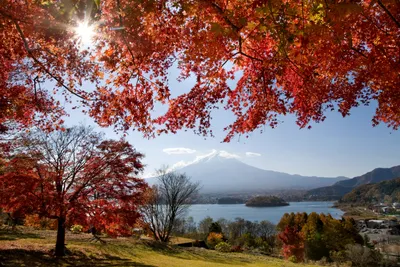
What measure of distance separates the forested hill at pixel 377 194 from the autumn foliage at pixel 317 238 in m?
84.4

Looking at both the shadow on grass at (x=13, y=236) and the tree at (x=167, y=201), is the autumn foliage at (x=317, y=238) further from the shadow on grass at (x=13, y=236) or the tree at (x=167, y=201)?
the shadow on grass at (x=13, y=236)

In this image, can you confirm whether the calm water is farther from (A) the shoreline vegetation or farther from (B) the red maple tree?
(B) the red maple tree

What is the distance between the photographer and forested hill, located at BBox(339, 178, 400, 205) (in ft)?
342

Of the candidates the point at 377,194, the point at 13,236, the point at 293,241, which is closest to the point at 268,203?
the point at 377,194

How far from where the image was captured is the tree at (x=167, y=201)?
71.0 ft

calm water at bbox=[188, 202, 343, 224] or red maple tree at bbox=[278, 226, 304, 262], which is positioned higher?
red maple tree at bbox=[278, 226, 304, 262]

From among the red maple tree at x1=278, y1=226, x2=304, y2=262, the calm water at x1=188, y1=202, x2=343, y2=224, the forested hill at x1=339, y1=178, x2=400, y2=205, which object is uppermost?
the forested hill at x1=339, y1=178, x2=400, y2=205

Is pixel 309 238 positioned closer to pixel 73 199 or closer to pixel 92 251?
pixel 92 251

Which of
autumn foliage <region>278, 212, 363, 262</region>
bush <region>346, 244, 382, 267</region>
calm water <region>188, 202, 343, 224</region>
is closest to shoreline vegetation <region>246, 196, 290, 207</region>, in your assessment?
calm water <region>188, 202, 343, 224</region>

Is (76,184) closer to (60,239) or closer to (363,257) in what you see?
(60,239)

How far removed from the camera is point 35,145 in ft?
33.5

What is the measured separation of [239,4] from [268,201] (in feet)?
513

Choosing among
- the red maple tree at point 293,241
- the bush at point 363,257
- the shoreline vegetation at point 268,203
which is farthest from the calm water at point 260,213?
the bush at point 363,257

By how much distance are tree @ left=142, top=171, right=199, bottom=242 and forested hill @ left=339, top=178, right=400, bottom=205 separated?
107 meters
